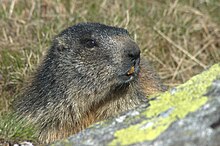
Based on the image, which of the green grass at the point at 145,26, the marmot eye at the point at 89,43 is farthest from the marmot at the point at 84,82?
the green grass at the point at 145,26

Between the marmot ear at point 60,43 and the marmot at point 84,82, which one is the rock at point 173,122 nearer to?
the marmot at point 84,82

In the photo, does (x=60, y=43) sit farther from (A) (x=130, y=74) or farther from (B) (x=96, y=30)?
(A) (x=130, y=74)

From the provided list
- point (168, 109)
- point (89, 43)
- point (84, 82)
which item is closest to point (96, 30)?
point (89, 43)

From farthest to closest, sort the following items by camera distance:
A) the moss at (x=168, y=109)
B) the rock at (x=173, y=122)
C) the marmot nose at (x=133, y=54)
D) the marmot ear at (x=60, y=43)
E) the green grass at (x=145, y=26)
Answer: the green grass at (x=145, y=26) → the marmot ear at (x=60, y=43) → the marmot nose at (x=133, y=54) → the moss at (x=168, y=109) → the rock at (x=173, y=122)

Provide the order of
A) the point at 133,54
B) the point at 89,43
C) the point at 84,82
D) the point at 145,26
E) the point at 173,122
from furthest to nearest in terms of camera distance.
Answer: the point at 145,26
the point at 89,43
the point at 84,82
the point at 133,54
the point at 173,122

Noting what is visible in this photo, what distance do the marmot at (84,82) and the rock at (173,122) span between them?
83 centimetres

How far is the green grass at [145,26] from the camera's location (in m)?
7.67

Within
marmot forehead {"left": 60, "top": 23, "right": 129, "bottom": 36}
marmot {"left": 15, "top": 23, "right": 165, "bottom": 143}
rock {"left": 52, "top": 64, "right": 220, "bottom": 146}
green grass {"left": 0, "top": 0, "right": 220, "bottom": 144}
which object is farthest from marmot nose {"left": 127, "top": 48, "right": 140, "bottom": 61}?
green grass {"left": 0, "top": 0, "right": 220, "bottom": 144}

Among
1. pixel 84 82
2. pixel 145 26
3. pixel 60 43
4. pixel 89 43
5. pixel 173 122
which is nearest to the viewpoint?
pixel 173 122

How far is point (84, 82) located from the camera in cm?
520

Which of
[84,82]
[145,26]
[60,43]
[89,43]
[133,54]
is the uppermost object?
[133,54]

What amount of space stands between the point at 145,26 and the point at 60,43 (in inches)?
112

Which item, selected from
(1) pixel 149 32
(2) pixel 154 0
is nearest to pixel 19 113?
(1) pixel 149 32

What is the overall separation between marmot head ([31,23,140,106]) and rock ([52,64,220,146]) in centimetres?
79
